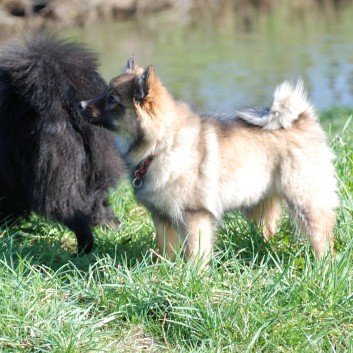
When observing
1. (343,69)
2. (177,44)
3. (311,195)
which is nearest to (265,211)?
(311,195)

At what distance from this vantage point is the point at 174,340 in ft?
12.4

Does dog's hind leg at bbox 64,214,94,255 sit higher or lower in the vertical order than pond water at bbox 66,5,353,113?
higher

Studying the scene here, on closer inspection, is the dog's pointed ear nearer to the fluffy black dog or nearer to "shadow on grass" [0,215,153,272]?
the fluffy black dog

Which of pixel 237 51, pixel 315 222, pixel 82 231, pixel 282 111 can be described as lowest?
pixel 237 51

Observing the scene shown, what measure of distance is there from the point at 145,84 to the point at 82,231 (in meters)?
1.29

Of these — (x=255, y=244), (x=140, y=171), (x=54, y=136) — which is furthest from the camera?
(x=54, y=136)

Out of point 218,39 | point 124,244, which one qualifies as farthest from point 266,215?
point 218,39

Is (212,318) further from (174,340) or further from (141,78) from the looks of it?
(141,78)

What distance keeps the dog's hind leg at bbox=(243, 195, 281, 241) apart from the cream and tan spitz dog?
0.12 metres

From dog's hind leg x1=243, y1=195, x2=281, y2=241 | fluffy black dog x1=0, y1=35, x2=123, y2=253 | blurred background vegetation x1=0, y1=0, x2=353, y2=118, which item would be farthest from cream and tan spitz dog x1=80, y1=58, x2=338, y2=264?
blurred background vegetation x1=0, y1=0, x2=353, y2=118

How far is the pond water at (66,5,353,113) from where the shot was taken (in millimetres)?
14883

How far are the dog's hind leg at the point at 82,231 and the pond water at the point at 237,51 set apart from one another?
25.1ft

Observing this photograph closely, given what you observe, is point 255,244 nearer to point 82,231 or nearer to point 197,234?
point 197,234

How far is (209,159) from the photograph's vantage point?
440 cm
